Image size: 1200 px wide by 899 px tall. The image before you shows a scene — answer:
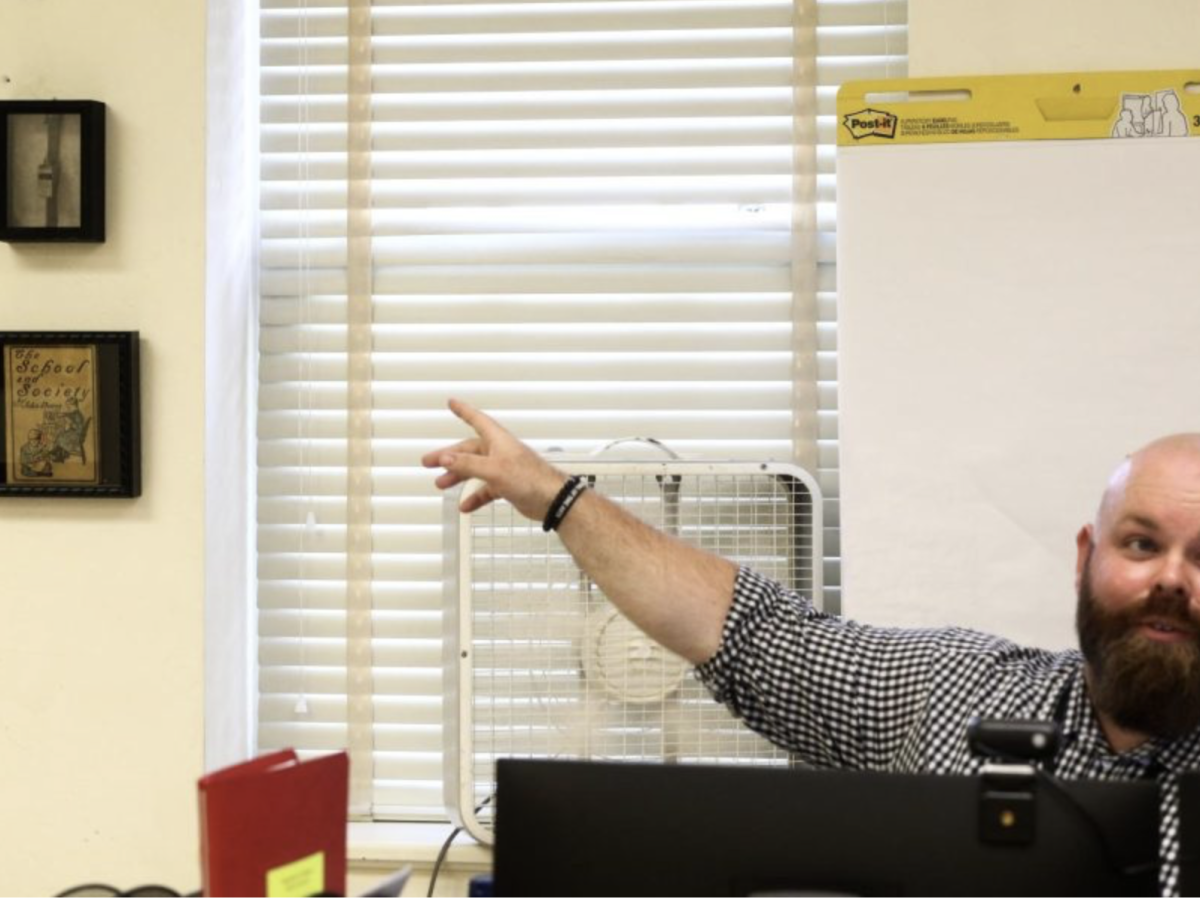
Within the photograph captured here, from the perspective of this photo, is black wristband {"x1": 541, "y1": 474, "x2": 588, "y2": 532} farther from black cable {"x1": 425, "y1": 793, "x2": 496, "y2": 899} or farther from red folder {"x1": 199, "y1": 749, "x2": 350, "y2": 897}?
black cable {"x1": 425, "y1": 793, "x2": 496, "y2": 899}

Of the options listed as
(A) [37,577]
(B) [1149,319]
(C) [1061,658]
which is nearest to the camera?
(C) [1061,658]

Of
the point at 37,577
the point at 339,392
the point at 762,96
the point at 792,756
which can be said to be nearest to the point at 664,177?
the point at 762,96

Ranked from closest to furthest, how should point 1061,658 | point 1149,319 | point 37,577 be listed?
point 1061,658 → point 1149,319 → point 37,577

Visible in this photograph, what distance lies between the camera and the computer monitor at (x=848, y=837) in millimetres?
931

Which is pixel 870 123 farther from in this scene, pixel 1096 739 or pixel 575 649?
pixel 1096 739

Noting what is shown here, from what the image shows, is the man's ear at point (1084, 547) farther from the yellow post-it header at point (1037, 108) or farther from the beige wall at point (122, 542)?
the beige wall at point (122, 542)

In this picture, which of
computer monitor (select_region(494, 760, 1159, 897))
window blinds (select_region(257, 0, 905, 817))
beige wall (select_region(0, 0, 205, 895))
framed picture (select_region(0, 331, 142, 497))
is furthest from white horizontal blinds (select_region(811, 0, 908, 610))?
computer monitor (select_region(494, 760, 1159, 897))

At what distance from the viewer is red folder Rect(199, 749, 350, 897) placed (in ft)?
3.11

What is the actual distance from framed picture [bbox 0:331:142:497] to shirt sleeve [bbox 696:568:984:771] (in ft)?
4.08

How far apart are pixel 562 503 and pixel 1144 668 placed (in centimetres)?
71

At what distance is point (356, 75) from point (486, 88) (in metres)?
0.26

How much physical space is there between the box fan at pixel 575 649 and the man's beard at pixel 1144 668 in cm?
73

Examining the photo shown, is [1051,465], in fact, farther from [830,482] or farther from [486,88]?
[486,88]

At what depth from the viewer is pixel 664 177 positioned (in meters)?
2.60
